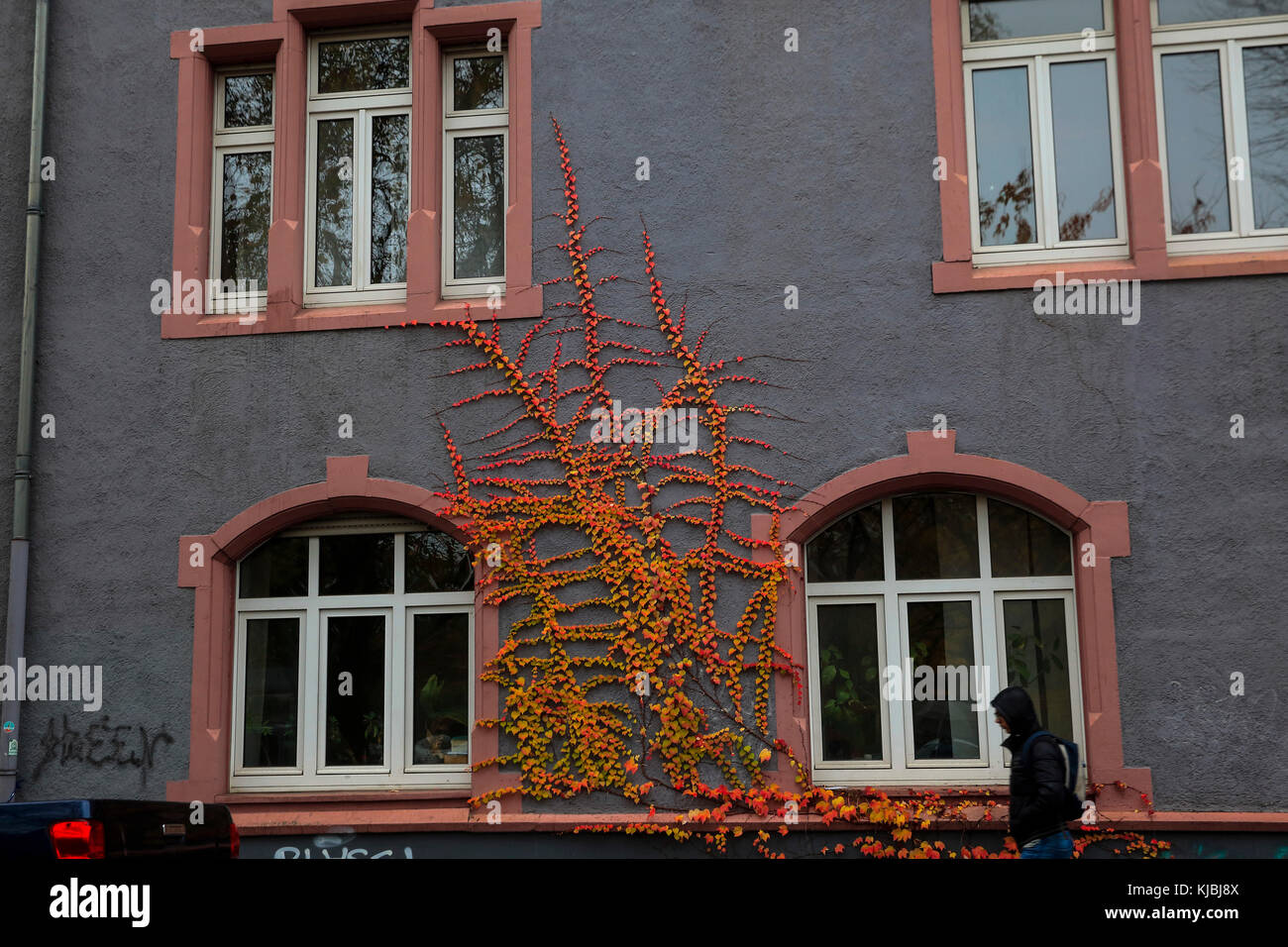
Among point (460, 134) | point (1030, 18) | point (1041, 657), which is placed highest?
point (1030, 18)

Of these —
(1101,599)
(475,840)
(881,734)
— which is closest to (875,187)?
(1101,599)

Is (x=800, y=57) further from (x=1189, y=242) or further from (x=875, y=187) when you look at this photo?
(x=1189, y=242)

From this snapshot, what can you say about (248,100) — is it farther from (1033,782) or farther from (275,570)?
(1033,782)

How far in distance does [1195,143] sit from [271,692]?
23.8 ft

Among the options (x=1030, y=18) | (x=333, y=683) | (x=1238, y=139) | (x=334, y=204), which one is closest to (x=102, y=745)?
(x=333, y=683)

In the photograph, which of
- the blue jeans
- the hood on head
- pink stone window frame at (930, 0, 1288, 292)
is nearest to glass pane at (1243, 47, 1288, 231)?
pink stone window frame at (930, 0, 1288, 292)

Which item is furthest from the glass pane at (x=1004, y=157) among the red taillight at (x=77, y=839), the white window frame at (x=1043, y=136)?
the red taillight at (x=77, y=839)

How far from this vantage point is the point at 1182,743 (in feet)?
25.3

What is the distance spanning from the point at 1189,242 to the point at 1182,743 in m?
3.24

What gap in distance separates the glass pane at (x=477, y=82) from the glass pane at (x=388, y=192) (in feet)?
1.38

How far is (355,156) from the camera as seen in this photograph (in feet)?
30.6

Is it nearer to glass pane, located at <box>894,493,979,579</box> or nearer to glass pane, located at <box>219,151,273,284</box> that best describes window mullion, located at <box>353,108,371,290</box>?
glass pane, located at <box>219,151,273,284</box>

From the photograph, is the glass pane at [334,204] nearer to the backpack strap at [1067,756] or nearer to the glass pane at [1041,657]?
the glass pane at [1041,657]

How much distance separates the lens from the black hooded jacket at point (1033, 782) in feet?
20.4
